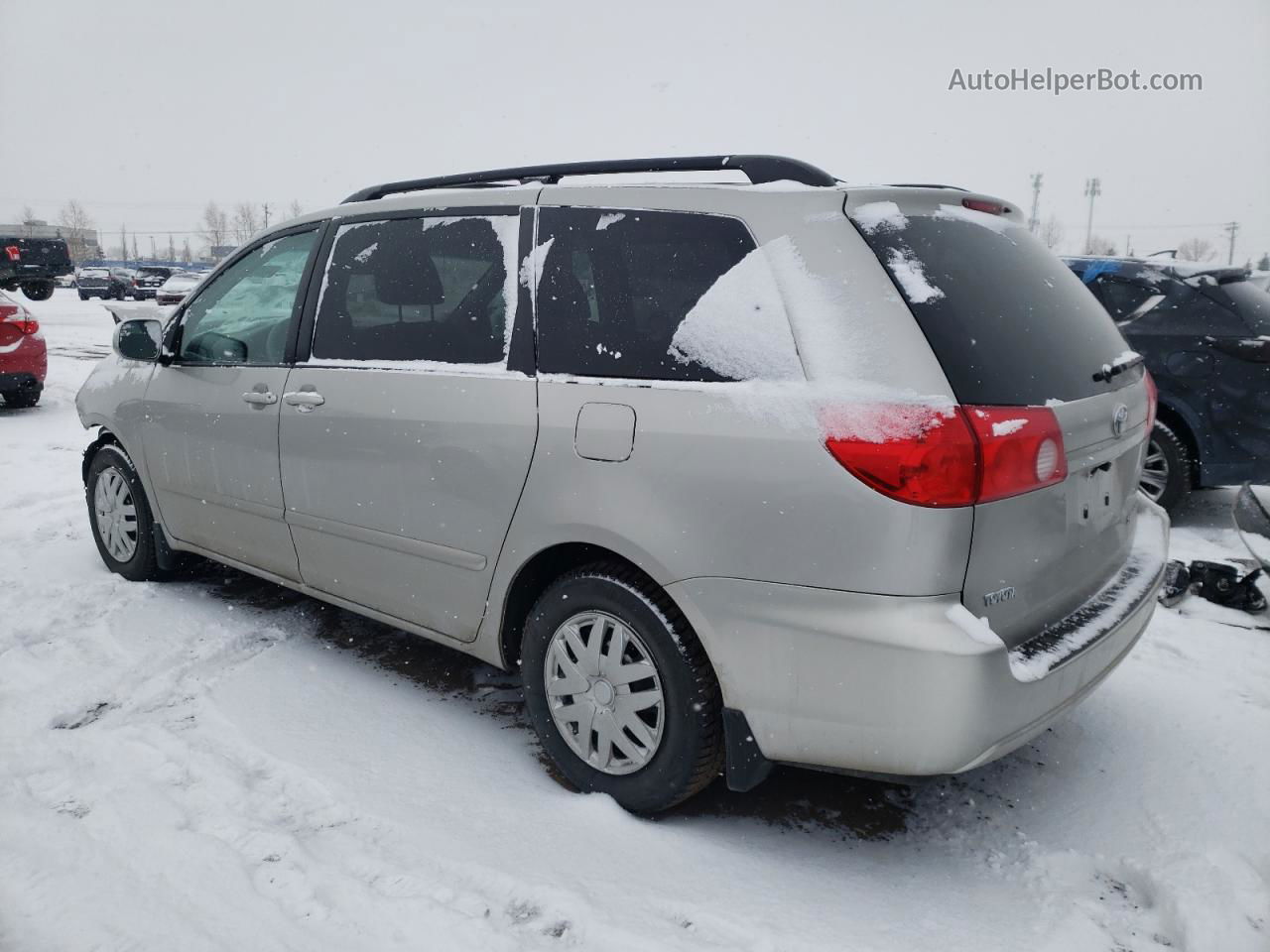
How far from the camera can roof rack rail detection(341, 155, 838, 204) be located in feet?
8.21

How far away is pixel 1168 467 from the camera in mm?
5672

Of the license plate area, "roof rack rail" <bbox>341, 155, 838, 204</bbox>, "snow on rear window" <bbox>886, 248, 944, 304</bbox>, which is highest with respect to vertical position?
"roof rack rail" <bbox>341, 155, 838, 204</bbox>

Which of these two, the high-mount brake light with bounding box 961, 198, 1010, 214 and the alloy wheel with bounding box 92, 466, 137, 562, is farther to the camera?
the alloy wheel with bounding box 92, 466, 137, 562

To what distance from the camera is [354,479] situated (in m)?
3.15

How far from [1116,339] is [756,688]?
1602 mm

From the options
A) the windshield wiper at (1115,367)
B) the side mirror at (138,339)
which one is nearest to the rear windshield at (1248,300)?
the windshield wiper at (1115,367)

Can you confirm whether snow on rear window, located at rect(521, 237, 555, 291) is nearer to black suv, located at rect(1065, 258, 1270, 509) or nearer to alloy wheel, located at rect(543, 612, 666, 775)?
alloy wheel, located at rect(543, 612, 666, 775)

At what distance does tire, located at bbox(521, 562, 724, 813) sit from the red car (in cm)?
868

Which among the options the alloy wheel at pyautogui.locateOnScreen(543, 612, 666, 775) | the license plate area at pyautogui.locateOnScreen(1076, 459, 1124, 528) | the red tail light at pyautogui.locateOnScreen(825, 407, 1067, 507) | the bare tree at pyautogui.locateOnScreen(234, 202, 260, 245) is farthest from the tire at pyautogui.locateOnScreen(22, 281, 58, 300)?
the bare tree at pyautogui.locateOnScreen(234, 202, 260, 245)

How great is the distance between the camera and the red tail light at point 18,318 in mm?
8938

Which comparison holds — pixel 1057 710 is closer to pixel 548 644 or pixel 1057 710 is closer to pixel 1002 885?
pixel 1002 885

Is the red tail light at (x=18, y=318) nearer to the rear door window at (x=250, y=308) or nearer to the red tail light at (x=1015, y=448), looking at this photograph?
the rear door window at (x=250, y=308)

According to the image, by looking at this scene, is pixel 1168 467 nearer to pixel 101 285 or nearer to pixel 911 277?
pixel 911 277

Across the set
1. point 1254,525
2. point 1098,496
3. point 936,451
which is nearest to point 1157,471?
point 1254,525
